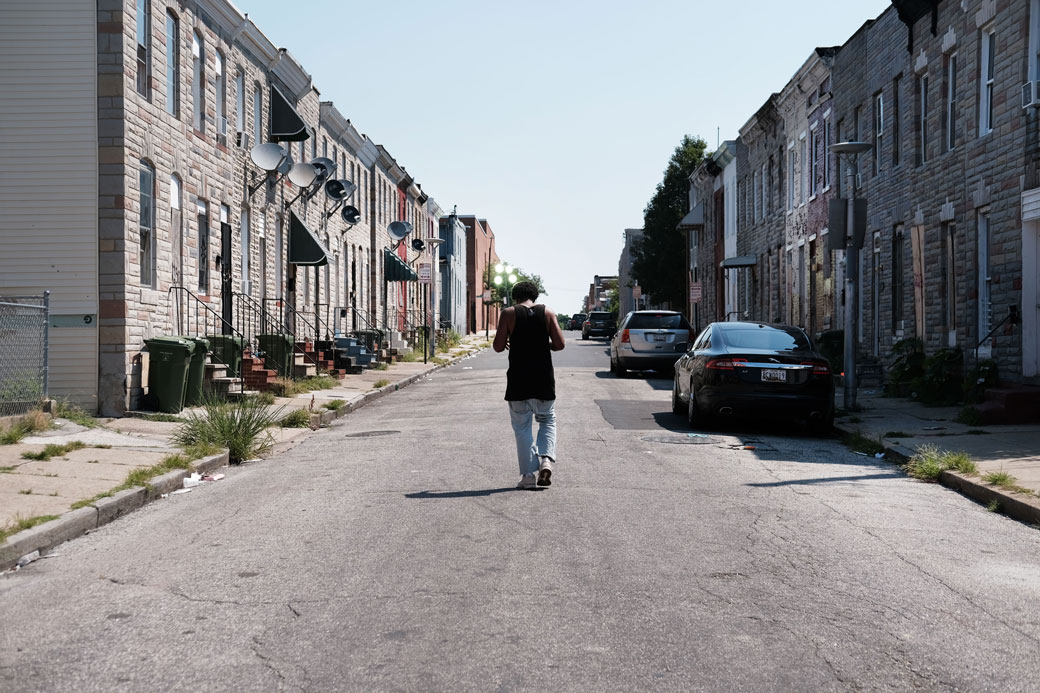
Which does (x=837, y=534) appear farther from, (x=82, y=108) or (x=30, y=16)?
(x=30, y=16)

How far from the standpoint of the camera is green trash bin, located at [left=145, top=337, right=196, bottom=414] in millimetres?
16375

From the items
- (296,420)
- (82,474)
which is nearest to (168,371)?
(296,420)

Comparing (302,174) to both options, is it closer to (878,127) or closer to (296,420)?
(296,420)

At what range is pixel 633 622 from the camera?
17.2ft

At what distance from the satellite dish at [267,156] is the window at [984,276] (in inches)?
552

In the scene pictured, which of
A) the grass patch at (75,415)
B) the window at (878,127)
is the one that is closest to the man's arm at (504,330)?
the grass patch at (75,415)

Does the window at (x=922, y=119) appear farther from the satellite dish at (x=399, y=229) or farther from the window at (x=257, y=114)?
the satellite dish at (x=399, y=229)

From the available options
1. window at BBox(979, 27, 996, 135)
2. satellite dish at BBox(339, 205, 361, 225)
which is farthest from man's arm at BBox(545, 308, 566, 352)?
satellite dish at BBox(339, 205, 361, 225)

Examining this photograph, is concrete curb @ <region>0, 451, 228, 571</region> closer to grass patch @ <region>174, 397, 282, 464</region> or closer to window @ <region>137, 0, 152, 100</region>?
grass patch @ <region>174, 397, 282, 464</region>

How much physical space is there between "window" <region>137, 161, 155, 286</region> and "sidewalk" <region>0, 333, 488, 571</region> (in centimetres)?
265

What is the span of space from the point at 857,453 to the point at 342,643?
911cm

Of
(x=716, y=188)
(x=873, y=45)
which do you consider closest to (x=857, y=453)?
(x=873, y=45)

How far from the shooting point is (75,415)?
14828 mm

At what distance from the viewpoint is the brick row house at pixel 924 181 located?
16.8m
